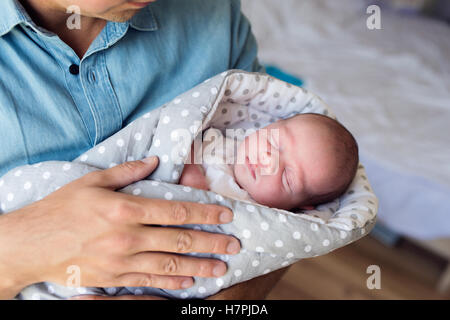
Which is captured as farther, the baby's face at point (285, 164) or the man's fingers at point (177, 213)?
the baby's face at point (285, 164)

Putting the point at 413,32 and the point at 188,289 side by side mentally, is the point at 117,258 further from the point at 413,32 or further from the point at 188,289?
the point at 413,32

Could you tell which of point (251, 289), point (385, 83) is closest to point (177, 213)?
point (251, 289)

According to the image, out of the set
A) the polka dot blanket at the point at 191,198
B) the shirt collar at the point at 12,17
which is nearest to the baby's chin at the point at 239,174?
the polka dot blanket at the point at 191,198

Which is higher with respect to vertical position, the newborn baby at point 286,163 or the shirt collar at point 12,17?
the shirt collar at point 12,17

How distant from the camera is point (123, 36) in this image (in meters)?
0.99

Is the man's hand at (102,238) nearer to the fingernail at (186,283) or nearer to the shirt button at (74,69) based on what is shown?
the fingernail at (186,283)

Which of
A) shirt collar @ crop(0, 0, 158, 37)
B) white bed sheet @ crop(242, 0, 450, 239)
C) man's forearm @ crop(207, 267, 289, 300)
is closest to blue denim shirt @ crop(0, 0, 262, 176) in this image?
shirt collar @ crop(0, 0, 158, 37)

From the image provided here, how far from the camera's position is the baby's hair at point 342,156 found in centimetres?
108

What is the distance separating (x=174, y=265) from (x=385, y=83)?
6.58ft

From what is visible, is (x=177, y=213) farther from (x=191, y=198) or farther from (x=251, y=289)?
(x=251, y=289)

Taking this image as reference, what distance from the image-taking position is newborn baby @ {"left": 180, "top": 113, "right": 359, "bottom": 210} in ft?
3.52

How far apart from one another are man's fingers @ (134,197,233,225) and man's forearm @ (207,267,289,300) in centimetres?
17

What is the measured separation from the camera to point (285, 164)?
111 centimetres

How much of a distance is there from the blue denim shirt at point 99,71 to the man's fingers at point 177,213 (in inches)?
10.5
